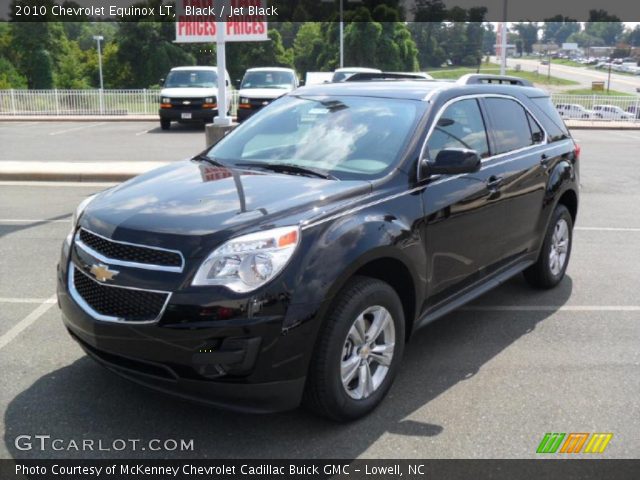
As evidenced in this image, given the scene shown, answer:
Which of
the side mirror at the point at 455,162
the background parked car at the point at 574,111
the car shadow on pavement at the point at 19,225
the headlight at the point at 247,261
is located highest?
the side mirror at the point at 455,162

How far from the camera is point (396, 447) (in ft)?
11.3

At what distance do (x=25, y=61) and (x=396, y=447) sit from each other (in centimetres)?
6211

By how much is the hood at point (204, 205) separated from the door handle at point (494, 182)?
4.08 ft

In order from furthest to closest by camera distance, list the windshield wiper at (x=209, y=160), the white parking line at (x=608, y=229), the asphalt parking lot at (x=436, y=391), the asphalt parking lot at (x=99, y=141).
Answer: the asphalt parking lot at (x=99, y=141), the white parking line at (x=608, y=229), the windshield wiper at (x=209, y=160), the asphalt parking lot at (x=436, y=391)

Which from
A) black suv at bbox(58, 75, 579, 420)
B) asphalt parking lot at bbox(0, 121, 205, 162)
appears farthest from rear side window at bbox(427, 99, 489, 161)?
asphalt parking lot at bbox(0, 121, 205, 162)

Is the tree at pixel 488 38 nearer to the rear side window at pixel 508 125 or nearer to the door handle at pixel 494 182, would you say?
the rear side window at pixel 508 125

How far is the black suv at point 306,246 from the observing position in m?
3.18

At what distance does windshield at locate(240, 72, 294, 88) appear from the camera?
908 inches

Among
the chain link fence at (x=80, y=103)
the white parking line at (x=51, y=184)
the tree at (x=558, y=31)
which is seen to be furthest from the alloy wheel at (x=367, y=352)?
the tree at (x=558, y=31)

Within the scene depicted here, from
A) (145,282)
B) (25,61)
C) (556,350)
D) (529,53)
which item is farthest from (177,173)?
(529,53)

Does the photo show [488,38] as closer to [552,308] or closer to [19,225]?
[19,225]

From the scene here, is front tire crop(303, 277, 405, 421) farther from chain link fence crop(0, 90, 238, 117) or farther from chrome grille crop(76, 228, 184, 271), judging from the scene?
chain link fence crop(0, 90, 238, 117)

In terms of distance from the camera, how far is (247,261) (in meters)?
3.22

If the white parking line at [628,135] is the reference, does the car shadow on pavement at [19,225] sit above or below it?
above
